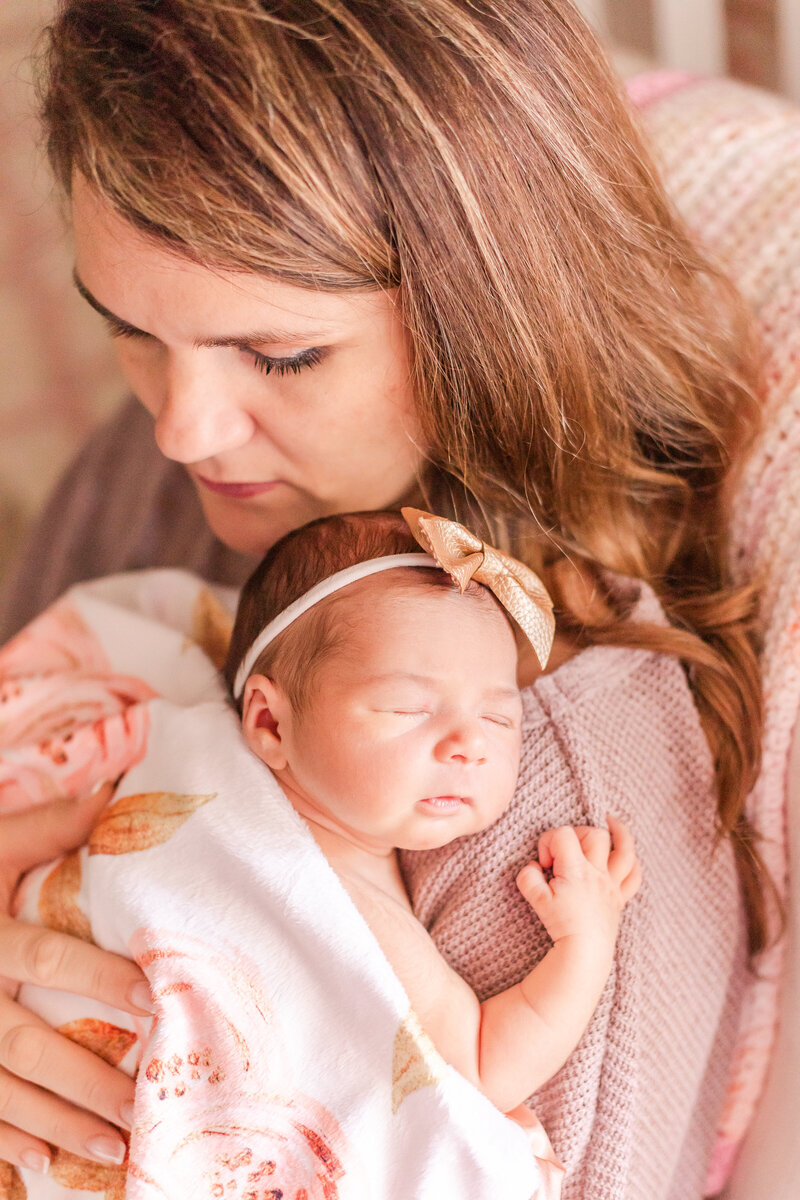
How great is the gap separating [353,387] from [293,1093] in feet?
2.03

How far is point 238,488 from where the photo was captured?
3.79 ft

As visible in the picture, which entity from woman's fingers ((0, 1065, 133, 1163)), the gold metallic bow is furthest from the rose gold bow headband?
woman's fingers ((0, 1065, 133, 1163))

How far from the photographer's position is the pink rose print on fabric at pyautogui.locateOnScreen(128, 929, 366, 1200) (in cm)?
81

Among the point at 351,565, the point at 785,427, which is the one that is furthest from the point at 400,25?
the point at 785,427

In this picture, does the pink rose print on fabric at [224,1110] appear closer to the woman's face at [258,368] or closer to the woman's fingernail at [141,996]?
the woman's fingernail at [141,996]

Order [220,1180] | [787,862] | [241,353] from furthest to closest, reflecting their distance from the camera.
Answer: [787,862]
[241,353]
[220,1180]

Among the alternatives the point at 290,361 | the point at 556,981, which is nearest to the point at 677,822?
the point at 556,981

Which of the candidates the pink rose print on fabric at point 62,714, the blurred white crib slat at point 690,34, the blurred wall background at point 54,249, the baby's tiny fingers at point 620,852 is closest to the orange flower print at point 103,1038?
the pink rose print on fabric at point 62,714

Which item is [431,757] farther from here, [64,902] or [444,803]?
[64,902]

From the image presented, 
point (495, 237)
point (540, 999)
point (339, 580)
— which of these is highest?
point (495, 237)

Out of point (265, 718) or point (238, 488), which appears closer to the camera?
point (265, 718)

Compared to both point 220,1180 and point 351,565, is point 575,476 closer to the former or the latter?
point 351,565

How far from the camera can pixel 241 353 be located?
3.07 ft

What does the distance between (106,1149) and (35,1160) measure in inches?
3.5
